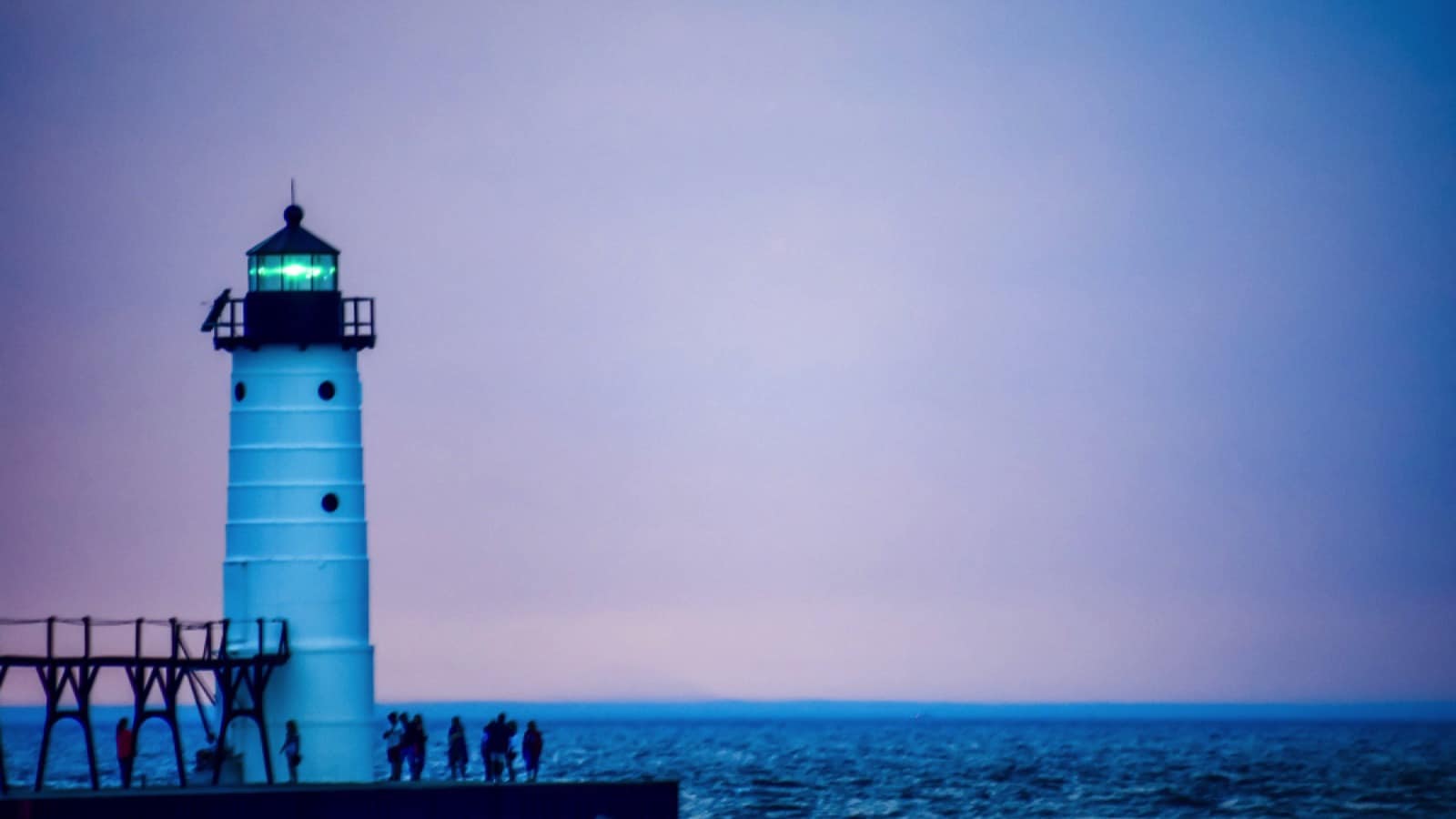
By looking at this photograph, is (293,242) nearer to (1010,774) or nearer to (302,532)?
(302,532)

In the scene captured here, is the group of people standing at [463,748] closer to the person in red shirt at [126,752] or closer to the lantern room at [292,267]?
the person in red shirt at [126,752]

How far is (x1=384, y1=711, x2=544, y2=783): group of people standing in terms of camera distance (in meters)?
43.6

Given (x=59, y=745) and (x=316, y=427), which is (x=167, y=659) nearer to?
(x=316, y=427)

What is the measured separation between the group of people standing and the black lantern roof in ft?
28.3

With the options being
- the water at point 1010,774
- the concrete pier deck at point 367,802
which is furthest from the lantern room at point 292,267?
the water at point 1010,774

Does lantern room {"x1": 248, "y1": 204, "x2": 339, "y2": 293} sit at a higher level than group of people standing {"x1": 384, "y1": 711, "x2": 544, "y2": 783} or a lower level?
higher

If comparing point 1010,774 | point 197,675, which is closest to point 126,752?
point 197,675

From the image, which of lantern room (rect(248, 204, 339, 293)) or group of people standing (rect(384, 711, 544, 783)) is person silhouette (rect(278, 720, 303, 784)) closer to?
group of people standing (rect(384, 711, 544, 783))

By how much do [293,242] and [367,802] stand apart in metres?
12.0

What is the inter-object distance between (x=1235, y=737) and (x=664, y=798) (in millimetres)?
139905

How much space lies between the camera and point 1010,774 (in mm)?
99438

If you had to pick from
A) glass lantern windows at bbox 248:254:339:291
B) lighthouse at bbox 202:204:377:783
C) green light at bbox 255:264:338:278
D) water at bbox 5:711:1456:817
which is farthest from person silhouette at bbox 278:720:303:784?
water at bbox 5:711:1456:817

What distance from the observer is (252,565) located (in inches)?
1738

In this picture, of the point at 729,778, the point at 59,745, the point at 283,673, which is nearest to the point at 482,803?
the point at 283,673
